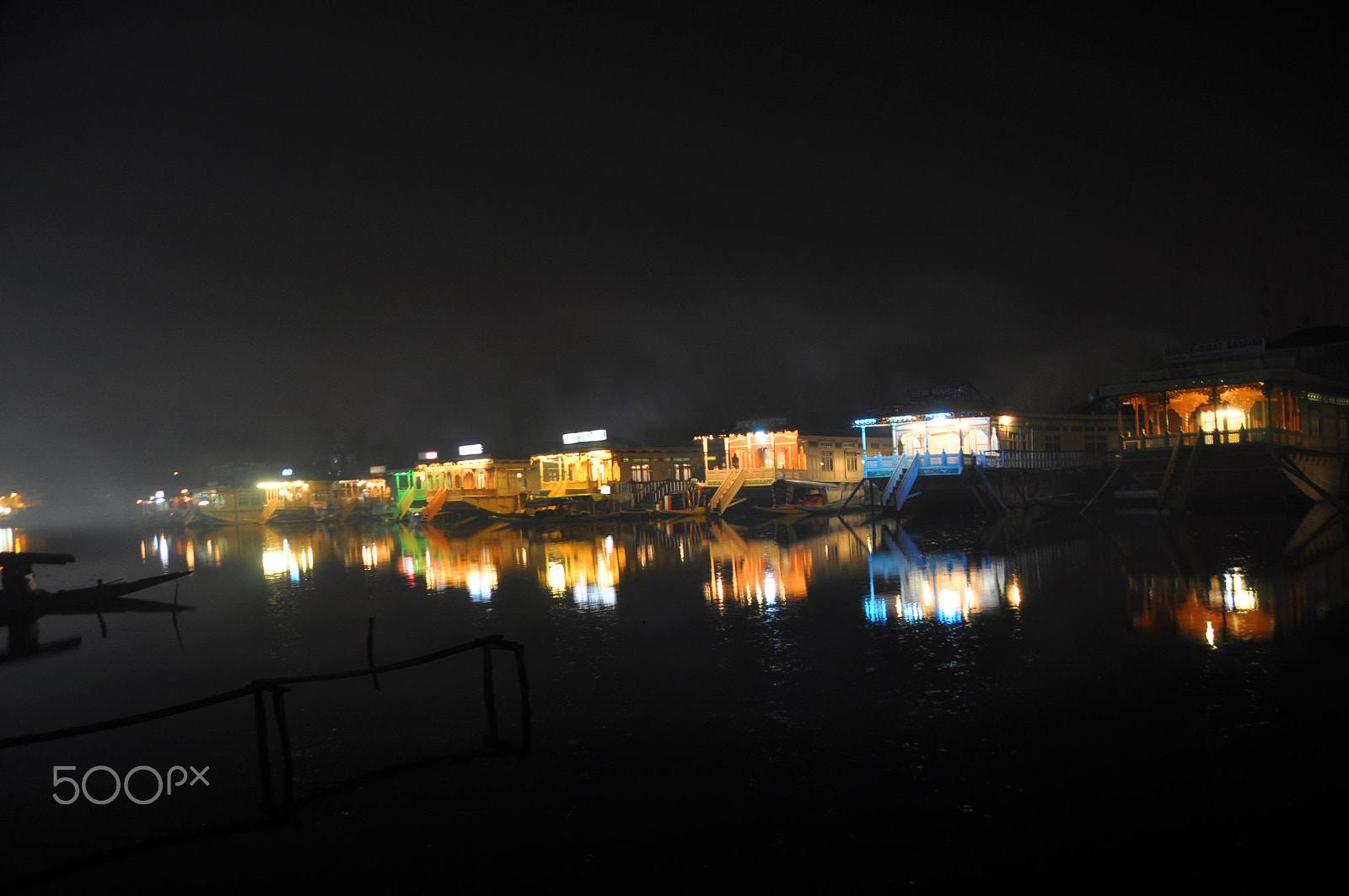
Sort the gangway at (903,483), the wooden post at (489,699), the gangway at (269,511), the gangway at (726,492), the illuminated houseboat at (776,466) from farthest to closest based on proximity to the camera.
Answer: the gangway at (269,511) < the illuminated houseboat at (776,466) < the gangway at (726,492) < the gangway at (903,483) < the wooden post at (489,699)

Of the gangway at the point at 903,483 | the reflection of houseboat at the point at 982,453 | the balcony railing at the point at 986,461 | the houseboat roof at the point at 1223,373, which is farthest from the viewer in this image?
the gangway at the point at 903,483

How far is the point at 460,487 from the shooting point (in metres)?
58.4

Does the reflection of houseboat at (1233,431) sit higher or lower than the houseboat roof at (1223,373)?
lower

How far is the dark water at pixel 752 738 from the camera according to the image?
18.0 ft

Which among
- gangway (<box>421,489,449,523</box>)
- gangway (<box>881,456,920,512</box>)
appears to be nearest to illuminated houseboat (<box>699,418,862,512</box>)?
gangway (<box>881,456,920,512</box>)

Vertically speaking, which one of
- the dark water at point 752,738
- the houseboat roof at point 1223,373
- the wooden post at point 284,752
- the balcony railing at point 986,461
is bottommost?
the dark water at point 752,738

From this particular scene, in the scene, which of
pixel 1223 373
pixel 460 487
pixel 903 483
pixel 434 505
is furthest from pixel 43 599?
pixel 1223 373

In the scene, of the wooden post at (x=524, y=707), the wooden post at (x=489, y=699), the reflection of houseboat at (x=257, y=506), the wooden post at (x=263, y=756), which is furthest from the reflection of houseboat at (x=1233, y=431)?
the reflection of houseboat at (x=257, y=506)

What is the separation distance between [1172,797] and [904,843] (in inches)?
89.4

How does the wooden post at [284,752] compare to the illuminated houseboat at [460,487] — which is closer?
the wooden post at [284,752]

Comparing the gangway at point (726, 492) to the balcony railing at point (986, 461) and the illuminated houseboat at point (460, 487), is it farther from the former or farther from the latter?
the illuminated houseboat at point (460, 487)

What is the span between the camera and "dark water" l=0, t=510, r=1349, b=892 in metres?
5.48

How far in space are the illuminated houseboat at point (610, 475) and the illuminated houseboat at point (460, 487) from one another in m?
1.87

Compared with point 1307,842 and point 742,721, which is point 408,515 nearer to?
point 742,721
